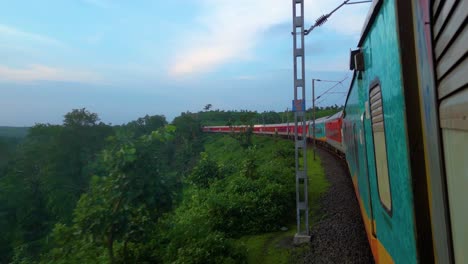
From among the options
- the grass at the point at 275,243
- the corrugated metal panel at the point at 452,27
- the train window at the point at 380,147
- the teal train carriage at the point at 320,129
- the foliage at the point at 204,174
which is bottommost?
the grass at the point at 275,243

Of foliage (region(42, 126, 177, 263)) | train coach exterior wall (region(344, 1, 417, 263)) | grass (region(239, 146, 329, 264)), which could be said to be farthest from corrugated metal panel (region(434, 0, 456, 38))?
grass (region(239, 146, 329, 264))

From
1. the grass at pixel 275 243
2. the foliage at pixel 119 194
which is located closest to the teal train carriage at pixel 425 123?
the foliage at pixel 119 194

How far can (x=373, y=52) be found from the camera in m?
2.91

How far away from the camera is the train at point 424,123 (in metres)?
1.18

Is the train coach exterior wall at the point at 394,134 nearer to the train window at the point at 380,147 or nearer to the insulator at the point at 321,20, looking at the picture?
the train window at the point at 380,147

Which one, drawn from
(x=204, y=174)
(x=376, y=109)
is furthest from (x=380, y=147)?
(x=204, y=174)

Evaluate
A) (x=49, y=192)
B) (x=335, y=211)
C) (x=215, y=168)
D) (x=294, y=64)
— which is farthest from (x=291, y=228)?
(x=49, y=192)

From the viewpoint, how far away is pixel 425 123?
5.26 feet

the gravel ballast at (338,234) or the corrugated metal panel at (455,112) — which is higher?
the corrugated metal panel at (455,112)

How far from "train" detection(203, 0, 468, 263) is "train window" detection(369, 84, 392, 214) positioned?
0.17 ft

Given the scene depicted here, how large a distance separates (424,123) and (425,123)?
0.9 inches

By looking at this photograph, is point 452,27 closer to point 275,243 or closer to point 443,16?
point 443,16

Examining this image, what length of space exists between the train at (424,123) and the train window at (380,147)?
0.05m

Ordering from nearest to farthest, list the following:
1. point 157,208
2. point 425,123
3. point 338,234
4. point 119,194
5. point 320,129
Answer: point 425,123 < point 119,194 < point 157,208 < point 338,234 < point 320,129
